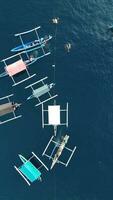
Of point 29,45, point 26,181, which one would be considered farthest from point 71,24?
point 26,181

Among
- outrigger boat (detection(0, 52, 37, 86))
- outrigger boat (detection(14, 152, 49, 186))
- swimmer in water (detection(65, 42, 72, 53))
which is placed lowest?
outrigger boat (detection(14, 152, 49, 186))

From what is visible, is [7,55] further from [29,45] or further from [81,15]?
[81,15]

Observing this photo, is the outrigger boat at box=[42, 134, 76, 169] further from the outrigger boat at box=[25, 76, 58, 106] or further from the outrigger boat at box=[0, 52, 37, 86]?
the outrigger boat at box=[0, 52, 37, 86]

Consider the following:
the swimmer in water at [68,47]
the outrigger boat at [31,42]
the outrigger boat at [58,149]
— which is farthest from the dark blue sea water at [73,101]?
the outrigger boat at [31,42]

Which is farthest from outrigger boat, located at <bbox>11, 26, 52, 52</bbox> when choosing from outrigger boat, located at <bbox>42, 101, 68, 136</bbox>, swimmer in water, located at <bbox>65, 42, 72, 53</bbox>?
outrigger boat, located at <bbox>42, 101, 68, 136</bbox>

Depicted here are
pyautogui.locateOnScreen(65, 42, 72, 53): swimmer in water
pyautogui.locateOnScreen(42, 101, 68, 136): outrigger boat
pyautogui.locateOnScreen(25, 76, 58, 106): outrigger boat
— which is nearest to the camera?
pyautogui.locateOnScreen(42, 101, 68, 136): outrigger boat

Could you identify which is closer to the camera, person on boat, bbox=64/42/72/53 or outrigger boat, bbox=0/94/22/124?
outrigger boat, bbox=0/94/22/124

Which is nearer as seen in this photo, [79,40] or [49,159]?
[49,159]

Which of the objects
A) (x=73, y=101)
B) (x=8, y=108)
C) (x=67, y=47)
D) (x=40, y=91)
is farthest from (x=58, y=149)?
(x=67, y=47)

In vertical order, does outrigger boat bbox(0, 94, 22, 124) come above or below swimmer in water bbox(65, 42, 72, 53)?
below
